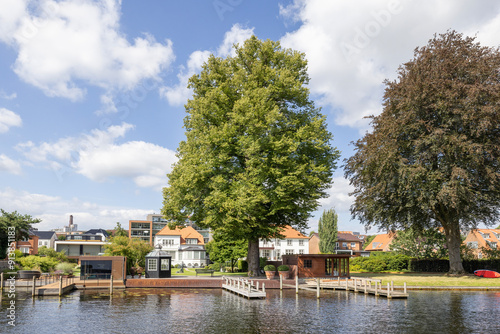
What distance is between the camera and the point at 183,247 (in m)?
99.7

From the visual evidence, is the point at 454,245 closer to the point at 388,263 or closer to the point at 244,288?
the point at 388,263

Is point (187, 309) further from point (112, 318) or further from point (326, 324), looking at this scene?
point (326, 324)

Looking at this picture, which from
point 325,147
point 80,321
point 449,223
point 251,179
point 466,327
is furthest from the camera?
point 449,223

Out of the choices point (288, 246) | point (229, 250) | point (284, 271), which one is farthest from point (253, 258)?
point (288, 246)

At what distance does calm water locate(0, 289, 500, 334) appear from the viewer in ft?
67.2

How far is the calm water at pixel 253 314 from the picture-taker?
20469 millimetres

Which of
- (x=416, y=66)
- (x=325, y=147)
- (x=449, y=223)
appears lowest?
(x=449, y=223)

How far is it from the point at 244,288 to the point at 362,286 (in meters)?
10.4

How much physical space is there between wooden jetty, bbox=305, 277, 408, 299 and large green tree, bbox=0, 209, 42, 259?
4354cm

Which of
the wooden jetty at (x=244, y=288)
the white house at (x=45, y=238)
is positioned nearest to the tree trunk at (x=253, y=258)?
the wooden jetty at (x=244, y=288)

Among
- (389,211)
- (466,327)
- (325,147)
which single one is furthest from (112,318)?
(389,211)

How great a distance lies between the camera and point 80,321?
2236 cm

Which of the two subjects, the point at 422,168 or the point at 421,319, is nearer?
the point at 421,319

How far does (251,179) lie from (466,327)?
2283cm
